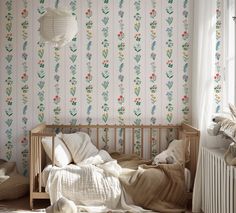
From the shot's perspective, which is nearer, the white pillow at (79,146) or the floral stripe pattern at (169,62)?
the white pillow at (79,146)

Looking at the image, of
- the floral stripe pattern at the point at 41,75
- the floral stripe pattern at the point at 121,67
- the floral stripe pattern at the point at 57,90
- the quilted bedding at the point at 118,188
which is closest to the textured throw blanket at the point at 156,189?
the quilted bedding at the point at 118,188

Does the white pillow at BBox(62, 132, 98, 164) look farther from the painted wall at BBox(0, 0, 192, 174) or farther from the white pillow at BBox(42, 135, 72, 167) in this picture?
the painted wall at BBox(0, 0, 192, 174)

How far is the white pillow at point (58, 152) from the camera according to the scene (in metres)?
3.96

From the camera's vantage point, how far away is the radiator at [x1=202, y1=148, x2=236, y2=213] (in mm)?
2748

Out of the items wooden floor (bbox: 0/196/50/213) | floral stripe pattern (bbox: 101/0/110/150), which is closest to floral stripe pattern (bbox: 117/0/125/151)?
floral stripe pattern (bbox: 101/0/110/150)

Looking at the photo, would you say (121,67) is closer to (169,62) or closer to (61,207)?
(169,62)

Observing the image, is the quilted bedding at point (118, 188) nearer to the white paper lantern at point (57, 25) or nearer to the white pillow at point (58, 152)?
the white pillow at point (58, 152)

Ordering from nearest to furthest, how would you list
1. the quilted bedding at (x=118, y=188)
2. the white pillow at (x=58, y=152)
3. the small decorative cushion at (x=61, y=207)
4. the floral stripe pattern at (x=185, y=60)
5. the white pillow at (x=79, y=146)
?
the small decorative cushion at (x=61, y=207), the quilted bedding at (x=118, y=188), the white pillow at (x=58, y=152), the white pillow at (x=79, y=146), the floral stripe pattern at (x=185, y=60)

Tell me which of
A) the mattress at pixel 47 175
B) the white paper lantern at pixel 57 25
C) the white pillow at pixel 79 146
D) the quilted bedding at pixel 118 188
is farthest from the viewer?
the white pillow at pixel 79 146

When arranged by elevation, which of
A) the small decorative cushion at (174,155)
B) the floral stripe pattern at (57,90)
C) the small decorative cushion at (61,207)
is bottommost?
the small decorative cushion at (61,207)

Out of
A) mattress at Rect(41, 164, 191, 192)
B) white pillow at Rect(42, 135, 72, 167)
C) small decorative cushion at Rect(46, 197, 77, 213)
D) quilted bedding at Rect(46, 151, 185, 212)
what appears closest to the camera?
small decorative cushion at Rect(46, 197, 77, 213)

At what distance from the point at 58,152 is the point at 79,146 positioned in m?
0.31

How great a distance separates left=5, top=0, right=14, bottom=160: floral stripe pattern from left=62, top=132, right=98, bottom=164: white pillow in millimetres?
721

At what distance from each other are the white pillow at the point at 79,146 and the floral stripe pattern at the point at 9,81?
72cm
